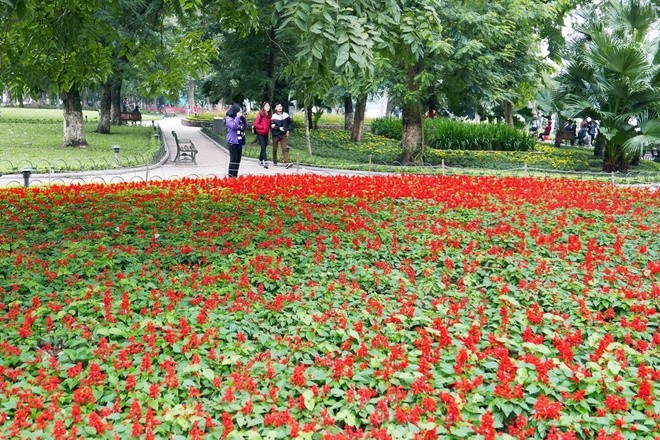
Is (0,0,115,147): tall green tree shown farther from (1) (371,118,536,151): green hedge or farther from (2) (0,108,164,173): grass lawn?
(1) (371,118,536,151): green hedge

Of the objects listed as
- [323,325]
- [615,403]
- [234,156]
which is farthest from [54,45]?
[615,403]

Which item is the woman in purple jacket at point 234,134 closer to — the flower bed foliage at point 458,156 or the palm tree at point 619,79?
the flower bed foliage at point 458,156

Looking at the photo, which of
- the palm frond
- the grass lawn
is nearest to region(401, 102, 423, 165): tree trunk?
the palm frond

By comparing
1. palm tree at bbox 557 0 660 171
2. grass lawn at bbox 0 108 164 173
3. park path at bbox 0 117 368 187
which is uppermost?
palm tree at bbox 557 0 660 171

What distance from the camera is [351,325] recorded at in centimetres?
472

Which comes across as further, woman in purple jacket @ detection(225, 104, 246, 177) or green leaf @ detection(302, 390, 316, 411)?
woman in purple jacket @ detection(225, 104, 246, 177)

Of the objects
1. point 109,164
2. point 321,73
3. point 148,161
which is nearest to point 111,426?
point 321,73

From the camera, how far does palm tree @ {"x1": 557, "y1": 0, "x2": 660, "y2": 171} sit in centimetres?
1770

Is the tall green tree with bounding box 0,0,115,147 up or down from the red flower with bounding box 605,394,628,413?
up

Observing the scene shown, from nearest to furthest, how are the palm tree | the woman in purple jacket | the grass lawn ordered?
the woman in purple jacket < the grass lawn < the palm tree

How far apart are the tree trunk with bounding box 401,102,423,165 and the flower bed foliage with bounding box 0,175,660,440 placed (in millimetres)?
11574

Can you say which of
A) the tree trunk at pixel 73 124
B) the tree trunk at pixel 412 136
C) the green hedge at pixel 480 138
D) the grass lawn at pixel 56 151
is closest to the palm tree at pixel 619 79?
the tree trunk at pixel 412 136

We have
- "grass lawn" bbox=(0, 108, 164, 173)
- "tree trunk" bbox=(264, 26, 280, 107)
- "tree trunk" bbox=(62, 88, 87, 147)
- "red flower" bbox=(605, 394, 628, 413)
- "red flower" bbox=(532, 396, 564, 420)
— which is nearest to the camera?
"red flower" bbox=(532, 396, 564, 420)

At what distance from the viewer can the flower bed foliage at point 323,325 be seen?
3.61 meters
